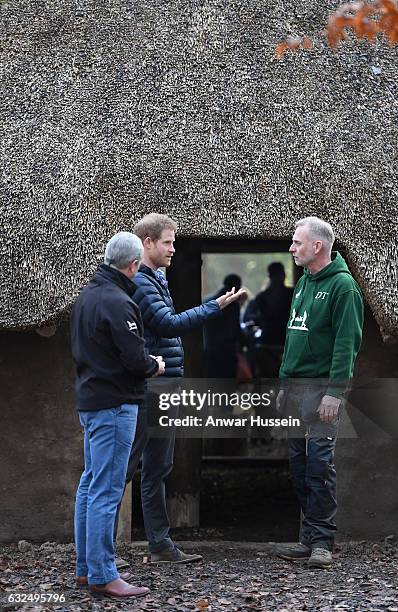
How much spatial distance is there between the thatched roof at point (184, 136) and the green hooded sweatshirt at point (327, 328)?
51cm

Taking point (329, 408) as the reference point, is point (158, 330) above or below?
above

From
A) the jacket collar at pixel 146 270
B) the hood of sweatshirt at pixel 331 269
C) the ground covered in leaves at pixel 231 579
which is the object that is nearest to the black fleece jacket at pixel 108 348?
the jacket collar at pixel 146 270

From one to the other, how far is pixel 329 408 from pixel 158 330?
3.53 ft

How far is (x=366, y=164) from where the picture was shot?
634 centimetres

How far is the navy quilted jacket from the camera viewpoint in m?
5.27

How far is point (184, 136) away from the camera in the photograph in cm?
645

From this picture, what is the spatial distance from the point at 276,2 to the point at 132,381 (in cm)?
406

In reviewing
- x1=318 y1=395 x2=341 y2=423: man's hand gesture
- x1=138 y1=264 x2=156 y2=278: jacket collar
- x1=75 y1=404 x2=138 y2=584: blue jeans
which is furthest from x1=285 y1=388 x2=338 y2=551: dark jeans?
x1=75 y1=404 x2=138 y2=584: blue jeans

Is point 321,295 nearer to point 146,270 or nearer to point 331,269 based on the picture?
point 331,269

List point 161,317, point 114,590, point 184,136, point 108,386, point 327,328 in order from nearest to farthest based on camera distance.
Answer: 1. point 108,386
2. point 114,590
3. point 161,317
4. point 327,328
5. point 184,136

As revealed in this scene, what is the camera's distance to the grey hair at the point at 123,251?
4742mm

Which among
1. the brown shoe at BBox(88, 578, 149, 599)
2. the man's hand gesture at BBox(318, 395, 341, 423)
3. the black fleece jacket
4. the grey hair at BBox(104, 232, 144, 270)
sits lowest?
the brown shoe at BBox(88, 578, 149, 599)

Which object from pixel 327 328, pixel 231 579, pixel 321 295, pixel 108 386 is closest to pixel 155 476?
pixel 231 579

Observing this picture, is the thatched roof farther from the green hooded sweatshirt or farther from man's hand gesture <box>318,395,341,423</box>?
man's hand gesture <box>318,395,341,423</box>
